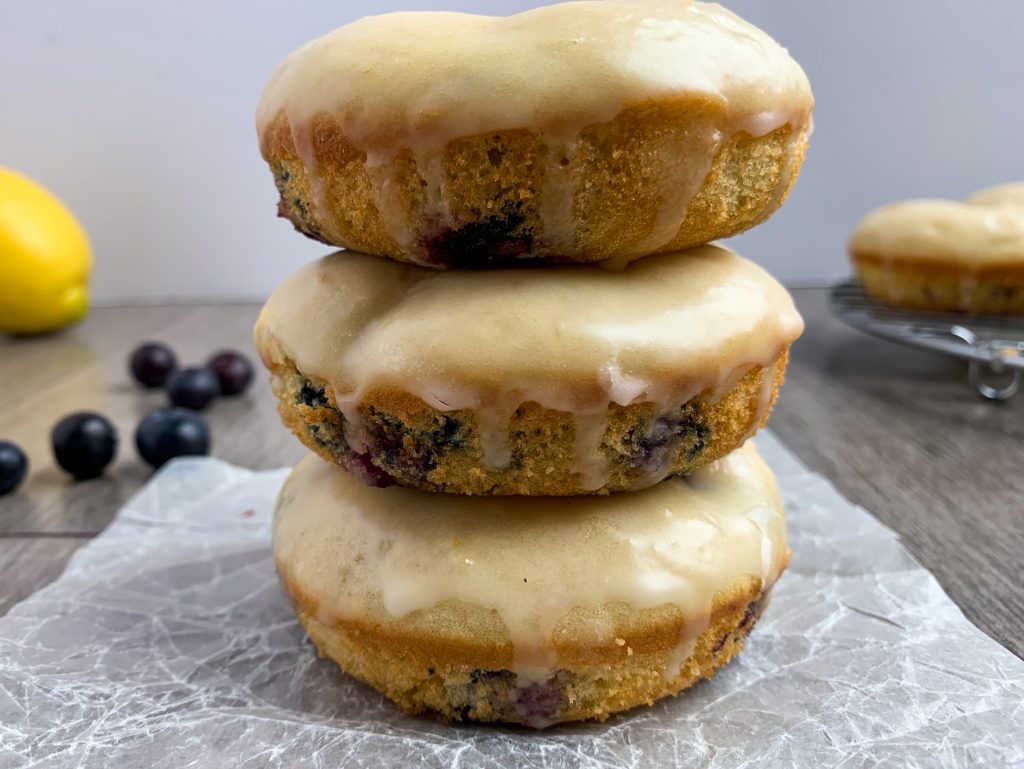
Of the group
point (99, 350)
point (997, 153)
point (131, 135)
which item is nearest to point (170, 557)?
point (99, 350)

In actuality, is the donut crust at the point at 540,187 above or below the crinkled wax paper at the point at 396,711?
above

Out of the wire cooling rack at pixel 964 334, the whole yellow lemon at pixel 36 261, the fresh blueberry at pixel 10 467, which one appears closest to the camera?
the fresh blueberry at pixel 10 467

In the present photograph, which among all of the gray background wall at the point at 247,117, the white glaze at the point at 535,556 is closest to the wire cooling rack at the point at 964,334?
the gray background wall at the point at 247,117

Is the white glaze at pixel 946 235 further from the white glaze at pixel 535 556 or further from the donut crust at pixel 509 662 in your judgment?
the donut crust at pixel 509 662

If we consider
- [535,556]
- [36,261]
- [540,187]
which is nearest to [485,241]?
[540,187]

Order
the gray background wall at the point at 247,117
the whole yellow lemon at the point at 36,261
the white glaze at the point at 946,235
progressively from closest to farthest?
1. the white glaze at the point at 946,235
2. the whole yellow lemon at the point at 36,261
3. the gray background wall at the point at 247,117

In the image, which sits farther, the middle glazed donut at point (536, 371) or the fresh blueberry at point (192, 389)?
the fresh blueberry at point (192, 389)

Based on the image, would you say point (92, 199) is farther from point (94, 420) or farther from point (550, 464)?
point (550, 464)

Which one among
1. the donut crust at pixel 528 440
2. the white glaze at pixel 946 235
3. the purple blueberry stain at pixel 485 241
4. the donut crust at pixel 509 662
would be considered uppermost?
the purple blueberry stain at pixel 485 241
